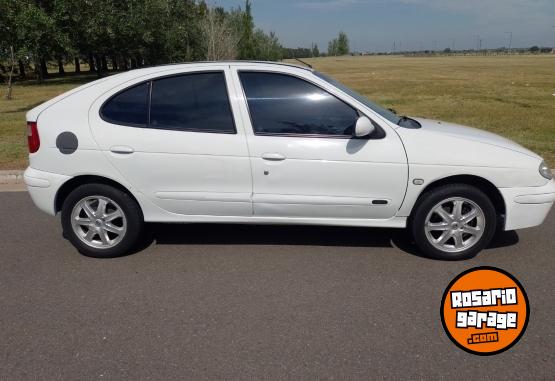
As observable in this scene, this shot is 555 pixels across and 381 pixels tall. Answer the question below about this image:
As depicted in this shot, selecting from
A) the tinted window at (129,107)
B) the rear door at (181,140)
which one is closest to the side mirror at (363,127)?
the rear door at (181,140)

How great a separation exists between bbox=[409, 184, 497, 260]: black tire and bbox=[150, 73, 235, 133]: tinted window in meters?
1.69

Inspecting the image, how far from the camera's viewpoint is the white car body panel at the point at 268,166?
136 inches

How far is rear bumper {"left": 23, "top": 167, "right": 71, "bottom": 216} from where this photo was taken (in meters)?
3.67

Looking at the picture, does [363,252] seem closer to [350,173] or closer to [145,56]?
[350,173]

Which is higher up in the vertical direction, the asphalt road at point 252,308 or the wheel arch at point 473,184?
the wheel arch at point 473,184

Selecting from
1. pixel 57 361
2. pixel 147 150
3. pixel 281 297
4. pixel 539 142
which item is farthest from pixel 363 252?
pixel 539 142

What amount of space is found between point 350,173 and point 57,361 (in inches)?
93.4

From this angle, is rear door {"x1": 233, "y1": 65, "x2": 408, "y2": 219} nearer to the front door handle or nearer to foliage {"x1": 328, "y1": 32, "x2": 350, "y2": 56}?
the front door handle

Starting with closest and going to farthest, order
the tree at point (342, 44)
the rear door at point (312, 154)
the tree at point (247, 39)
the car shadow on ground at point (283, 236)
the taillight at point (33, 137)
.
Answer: the rear door at point (312, 154) → the taillight at point (33, 137) → the car shadow on ground at point (283, 236) → the tree at point (247, 39) → the tree at point (342, 44)

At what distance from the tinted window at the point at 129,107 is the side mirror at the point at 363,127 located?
174cm

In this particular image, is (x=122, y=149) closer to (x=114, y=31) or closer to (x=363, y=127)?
(x=363, y=127)

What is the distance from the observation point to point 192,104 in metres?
3.61

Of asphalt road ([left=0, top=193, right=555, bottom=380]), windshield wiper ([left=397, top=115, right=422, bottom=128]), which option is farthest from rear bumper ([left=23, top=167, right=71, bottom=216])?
windshield wiper ([left=397, top=115, right=422, bottom=128])

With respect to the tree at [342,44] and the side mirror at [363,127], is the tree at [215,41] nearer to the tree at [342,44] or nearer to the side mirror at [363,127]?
the side mirror at [363,127]
